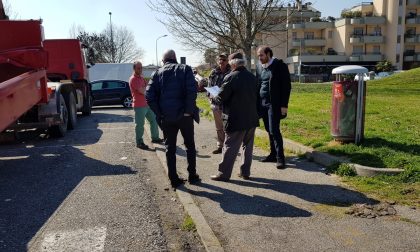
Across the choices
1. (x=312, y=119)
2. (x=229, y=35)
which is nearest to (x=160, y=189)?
(x=312, y=119)

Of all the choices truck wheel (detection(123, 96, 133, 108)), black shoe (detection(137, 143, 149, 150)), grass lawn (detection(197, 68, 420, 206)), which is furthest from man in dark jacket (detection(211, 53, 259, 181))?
truck wheel (detection(123, 96, 133, 108))

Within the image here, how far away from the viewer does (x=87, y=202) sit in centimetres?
552

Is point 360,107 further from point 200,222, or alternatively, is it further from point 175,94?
point 200,222

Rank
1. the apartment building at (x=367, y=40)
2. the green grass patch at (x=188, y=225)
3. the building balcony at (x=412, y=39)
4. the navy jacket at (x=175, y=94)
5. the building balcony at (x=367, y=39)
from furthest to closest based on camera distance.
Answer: the building balcony at (x=367, y=39) → the building balcony at (x=412, y=39) → the apartment building at (x=367, y=40) → the navy jacket at (x=175, y=94) → the green grass patch at (x=188, y=225)

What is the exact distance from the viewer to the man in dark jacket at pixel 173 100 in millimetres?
5828

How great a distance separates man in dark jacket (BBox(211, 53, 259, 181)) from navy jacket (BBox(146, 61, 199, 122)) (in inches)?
20.2

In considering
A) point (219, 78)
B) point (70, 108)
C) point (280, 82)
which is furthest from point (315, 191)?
point (70, 108)

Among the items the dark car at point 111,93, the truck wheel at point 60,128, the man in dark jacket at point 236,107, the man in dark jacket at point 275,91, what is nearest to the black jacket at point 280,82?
the man in dark jacket at point 275,91

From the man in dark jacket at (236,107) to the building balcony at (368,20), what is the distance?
69.9m

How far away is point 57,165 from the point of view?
7.81m

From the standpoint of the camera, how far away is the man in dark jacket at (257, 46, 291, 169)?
6.78 metres

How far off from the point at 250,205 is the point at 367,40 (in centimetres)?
7148

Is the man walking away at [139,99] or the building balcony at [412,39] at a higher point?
the building balcony at [412,39]

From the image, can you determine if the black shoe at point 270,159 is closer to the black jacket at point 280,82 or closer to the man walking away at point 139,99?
the black jacket at point 280,82
